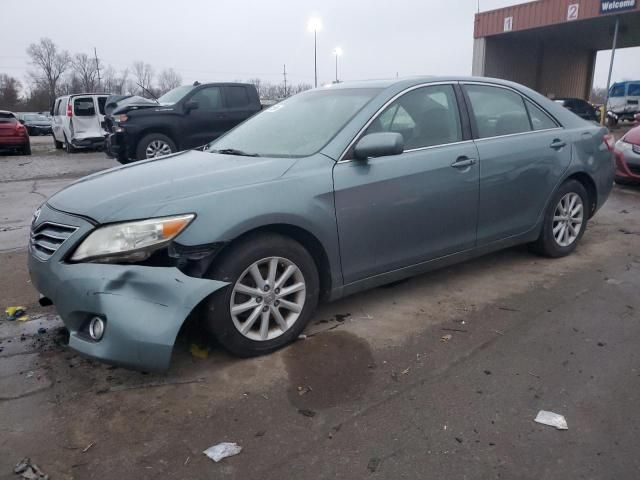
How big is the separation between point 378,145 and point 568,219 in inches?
97.8

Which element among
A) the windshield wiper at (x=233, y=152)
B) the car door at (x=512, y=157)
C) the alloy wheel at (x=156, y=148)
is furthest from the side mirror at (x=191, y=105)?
the car door at (x=512, y=157)

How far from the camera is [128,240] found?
8.71 feet

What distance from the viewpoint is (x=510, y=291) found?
4086mm

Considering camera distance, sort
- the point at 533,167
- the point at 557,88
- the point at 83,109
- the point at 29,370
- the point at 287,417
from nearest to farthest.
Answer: the point at 287,417
the point at 29,370
the point at 533,167
the point at 83,109
the point at 557,88

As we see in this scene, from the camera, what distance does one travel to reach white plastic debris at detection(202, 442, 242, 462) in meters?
2.27

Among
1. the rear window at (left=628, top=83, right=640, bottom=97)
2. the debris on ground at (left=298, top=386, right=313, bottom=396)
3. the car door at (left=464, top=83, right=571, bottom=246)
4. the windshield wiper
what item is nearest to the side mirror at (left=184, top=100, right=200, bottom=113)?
the windshield wiper

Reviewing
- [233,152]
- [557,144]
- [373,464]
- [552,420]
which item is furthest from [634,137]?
[373,464]

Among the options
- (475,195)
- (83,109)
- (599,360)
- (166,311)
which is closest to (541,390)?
(599,360)

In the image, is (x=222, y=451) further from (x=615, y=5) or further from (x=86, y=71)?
(x=86, y=71)

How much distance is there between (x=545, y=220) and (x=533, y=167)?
0.56 meters

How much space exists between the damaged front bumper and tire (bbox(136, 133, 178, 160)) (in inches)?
328

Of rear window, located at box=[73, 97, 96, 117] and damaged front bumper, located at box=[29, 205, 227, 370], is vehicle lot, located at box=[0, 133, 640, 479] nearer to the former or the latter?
damaged front bumper, located at box=[29, 205, 227, 370]

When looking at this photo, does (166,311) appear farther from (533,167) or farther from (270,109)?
(533,167)

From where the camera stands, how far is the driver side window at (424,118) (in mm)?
3590
